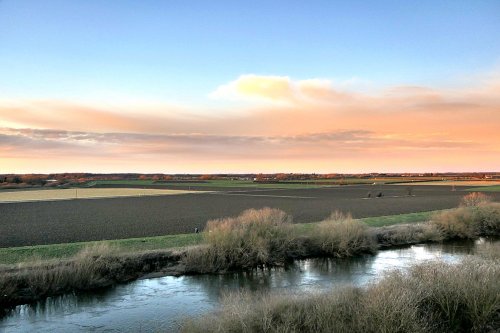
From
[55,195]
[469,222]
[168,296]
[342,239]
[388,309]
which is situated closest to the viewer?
[388,309]

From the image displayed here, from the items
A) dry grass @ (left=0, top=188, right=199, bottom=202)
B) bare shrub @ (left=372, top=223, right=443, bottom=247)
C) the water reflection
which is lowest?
the water reflection

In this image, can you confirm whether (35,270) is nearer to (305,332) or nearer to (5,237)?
(305,332)

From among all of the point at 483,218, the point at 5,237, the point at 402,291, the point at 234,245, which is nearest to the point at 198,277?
the point at 234,245

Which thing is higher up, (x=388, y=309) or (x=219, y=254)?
(x=388, y=309)

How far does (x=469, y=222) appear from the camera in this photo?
33.6m

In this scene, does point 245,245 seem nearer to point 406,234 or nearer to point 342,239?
point 342,239

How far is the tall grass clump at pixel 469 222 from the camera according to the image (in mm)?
32406

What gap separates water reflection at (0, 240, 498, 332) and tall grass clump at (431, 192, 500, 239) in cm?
830

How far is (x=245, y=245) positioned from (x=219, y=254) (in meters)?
1.61

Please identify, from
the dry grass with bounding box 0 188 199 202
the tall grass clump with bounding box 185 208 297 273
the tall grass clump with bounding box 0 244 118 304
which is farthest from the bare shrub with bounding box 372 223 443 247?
the dry grass with bounding box 0 188 199 202

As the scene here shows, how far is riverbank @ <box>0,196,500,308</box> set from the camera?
17828 millimetres

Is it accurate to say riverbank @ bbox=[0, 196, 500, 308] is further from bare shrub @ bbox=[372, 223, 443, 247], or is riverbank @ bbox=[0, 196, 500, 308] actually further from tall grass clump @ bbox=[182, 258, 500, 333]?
tall grass clump @ bbox=[182, 258, 500, 333]

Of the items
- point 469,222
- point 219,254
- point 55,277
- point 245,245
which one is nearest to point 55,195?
point 245,245

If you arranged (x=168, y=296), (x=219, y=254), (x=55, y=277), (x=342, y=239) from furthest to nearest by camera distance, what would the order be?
(x=342, y=239) → (x=219, y=254) → (x=55, y=277) → (x=168, y=296)
